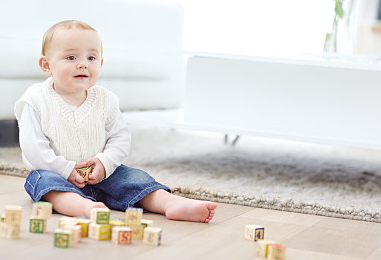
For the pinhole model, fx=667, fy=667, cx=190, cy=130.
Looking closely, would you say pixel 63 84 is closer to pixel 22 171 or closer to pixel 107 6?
pixel 22 171

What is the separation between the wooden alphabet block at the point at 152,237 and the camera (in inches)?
46.4

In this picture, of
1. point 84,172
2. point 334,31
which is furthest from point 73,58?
point 334,31

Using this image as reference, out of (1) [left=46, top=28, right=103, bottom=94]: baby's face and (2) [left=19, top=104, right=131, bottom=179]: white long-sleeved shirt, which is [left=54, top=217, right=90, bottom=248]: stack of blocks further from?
(1) [left=46, top=28, right=103, bottom=94]: baby's face

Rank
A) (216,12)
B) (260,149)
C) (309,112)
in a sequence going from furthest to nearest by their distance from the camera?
(216,12) < (260,149) < (309,112)

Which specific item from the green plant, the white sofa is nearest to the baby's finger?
the white sofa

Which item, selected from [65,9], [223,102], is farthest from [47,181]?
[65,9]

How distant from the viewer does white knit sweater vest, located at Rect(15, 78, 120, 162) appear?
1491 millimetres

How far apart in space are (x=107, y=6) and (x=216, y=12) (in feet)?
4.90

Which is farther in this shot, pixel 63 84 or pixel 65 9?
pixel 65 9

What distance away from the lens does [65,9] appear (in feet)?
7.80

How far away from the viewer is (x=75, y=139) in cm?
151

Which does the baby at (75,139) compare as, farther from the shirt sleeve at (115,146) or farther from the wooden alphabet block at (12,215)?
the wooden alphabet block at (12,215)

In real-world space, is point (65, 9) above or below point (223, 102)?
above

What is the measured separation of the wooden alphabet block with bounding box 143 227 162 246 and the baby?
22 centimetres
